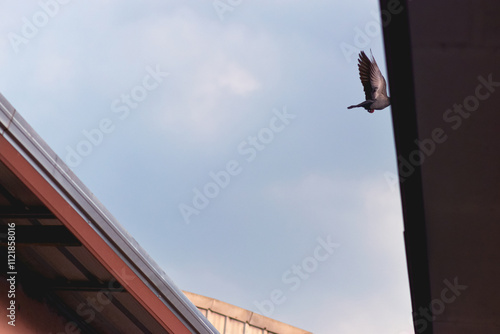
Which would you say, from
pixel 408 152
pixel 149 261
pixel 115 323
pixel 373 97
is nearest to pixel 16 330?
pixel 115 323

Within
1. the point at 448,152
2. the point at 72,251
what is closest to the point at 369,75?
the point at 448,152

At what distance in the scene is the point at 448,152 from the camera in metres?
2.80

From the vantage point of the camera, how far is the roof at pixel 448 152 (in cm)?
237

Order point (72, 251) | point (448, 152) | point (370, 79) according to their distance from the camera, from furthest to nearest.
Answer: point (72, 251) → point (370, 79) → point (448, 152)

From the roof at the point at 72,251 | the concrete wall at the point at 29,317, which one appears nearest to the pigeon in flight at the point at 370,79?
the roof at the point at 72,251

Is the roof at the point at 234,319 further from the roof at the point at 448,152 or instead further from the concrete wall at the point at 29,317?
the roof at the point at 448,152

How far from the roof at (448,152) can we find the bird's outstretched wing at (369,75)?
2.05 metres

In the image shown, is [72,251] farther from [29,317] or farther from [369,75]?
[369,75]

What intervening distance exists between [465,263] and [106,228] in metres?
2.84

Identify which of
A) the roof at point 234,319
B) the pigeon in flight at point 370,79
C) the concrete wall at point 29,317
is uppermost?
the pigeon in flight at point 370,79

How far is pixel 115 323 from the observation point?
6.14 meters

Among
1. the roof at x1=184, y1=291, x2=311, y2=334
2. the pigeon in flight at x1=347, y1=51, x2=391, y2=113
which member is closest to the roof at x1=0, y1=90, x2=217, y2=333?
the pigeon in flight at x1=347, y1=51, x2=391, y2=113

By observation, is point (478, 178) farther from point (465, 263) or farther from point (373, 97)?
point (373, 97)

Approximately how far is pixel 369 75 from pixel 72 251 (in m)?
3.03
